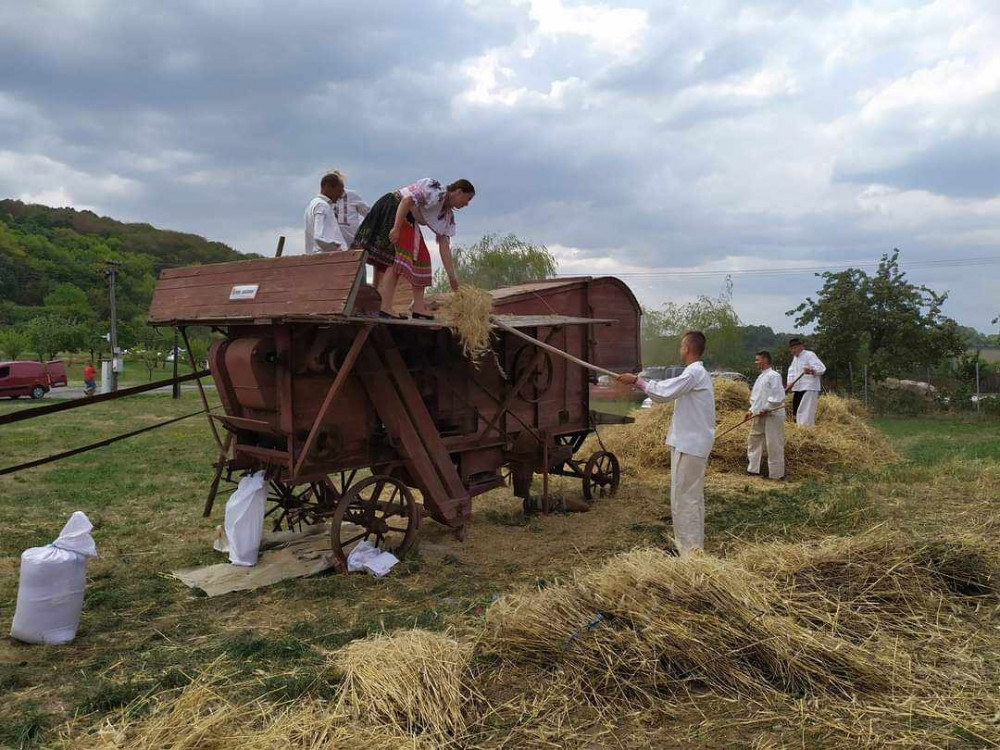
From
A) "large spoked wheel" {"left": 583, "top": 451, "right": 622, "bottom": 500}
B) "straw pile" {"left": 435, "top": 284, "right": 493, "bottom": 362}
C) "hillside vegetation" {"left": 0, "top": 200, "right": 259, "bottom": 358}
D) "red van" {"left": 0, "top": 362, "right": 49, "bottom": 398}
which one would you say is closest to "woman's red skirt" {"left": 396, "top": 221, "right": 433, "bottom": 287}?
"straw pile" {"left": 435, "top": 284, "right": 493, "bottom": 362}

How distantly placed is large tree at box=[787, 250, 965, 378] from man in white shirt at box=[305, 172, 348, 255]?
67.6 ft

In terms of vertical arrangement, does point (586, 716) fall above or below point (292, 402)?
below

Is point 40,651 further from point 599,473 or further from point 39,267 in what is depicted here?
point 39,267

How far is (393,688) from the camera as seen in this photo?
3.25m

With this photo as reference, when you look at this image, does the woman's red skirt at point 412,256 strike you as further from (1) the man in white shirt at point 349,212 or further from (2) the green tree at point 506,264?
(2) the green tree at point 506,264

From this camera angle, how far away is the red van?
2594 centimetres

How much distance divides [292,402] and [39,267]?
8988 centimetres

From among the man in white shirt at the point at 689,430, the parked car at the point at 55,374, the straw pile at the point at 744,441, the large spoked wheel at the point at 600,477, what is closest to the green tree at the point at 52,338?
the parked car at the point at 55,374

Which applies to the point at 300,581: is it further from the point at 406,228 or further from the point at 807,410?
the point at 807,410

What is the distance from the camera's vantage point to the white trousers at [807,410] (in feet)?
37.8

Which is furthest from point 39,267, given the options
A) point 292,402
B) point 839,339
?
point 292,402

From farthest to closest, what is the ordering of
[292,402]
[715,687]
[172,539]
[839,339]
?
[839,339], [172,539], [292,402], [715,687]

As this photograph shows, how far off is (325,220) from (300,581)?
3.03 m

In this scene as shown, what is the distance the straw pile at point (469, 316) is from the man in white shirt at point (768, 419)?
552 cm
